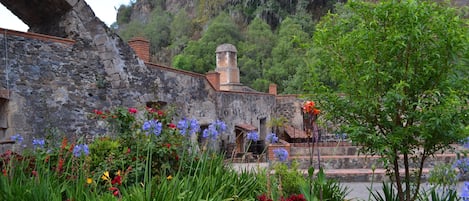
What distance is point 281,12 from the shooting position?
38.3 m

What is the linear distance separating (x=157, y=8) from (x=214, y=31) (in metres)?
18.1

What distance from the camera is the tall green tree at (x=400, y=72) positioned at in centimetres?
412

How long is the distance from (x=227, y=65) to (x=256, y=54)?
7931 mm

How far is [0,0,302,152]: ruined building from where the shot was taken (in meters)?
7.68

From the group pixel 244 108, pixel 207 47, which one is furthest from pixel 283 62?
pixel 244 108

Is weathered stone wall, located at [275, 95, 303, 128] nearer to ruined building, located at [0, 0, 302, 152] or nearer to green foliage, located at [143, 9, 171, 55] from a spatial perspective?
ruined building, located at [0, 0, 302, 152]

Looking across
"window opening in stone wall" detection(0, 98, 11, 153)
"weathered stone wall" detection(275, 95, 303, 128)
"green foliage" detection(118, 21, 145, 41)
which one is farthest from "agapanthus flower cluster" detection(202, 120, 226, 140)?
"green foliage" detection(118, 21, 145, 41)

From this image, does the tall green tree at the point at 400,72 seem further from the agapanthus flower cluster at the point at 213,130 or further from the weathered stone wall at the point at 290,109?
the weathered stone wall at the point at 290,109

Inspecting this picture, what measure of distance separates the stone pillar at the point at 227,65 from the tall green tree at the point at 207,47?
22.1 feet

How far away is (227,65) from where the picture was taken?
2639cm

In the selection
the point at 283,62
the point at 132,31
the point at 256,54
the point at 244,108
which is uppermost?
the point at 132,31

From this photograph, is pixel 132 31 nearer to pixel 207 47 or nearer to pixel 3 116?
pixel 207 47

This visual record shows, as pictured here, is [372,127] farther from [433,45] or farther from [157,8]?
[157,8]

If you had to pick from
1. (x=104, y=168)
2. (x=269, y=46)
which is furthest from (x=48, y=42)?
(x=269, y=46)
